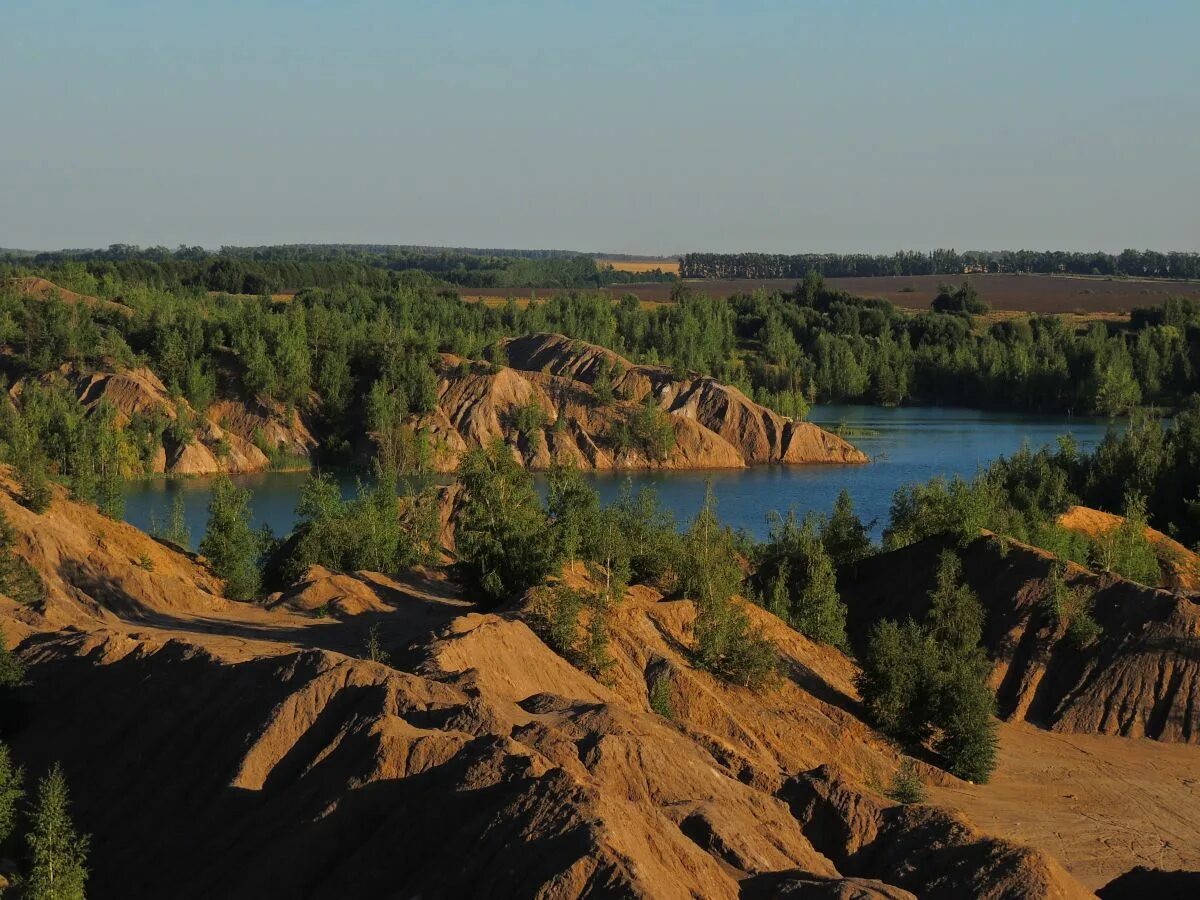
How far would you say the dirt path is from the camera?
3256 centimetres

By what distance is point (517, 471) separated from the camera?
45938mm

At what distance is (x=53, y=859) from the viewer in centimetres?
2181

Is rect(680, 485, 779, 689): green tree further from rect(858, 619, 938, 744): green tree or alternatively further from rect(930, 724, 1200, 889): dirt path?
rect(930, 724, 1200, 889): dirt path

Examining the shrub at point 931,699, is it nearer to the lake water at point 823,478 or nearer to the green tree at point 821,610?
the green tree at point 821,610

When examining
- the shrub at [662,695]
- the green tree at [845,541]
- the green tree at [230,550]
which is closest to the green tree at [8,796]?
the shrub at [662,695]

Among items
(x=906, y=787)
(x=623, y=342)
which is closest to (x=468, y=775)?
(x=906, y=787)

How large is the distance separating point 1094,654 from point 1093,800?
8238mm

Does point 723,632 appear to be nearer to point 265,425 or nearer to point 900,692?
point 900,692

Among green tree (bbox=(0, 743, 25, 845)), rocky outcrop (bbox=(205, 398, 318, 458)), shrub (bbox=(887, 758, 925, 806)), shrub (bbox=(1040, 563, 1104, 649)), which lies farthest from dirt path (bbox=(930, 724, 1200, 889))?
rocky outcrop (bbox=(205, 398, 318, 458))

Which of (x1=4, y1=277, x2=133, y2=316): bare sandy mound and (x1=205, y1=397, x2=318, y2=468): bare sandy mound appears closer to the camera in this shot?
(x1=205, y1=397, x2=318, y2=468): bare sandy mound

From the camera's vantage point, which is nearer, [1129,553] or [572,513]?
[572,513]

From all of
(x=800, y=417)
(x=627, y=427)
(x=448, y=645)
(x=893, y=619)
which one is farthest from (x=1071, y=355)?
(x=448, y=645)

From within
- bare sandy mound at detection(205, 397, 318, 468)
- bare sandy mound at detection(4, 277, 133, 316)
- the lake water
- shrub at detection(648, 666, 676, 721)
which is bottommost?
→ the lake water

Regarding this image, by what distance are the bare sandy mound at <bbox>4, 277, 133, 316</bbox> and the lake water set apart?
70.9ft
